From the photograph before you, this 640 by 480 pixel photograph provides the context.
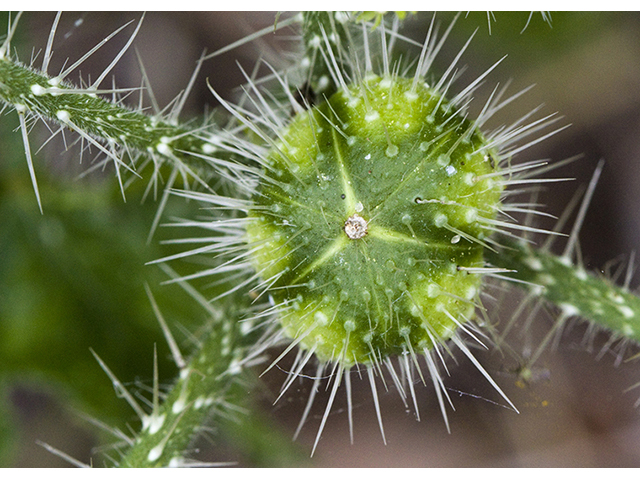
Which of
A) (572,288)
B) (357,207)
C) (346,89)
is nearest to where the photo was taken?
(357,207)

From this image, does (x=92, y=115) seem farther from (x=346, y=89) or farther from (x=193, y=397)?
(x=193, y=397)

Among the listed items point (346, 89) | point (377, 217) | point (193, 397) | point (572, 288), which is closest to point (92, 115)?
point (346, 89)

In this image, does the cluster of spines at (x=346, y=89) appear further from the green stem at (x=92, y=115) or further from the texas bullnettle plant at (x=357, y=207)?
the green stem at (x=92, y=115)

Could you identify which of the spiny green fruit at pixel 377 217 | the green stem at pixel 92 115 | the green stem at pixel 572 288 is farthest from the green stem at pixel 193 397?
the green stem at pixel 572 288
